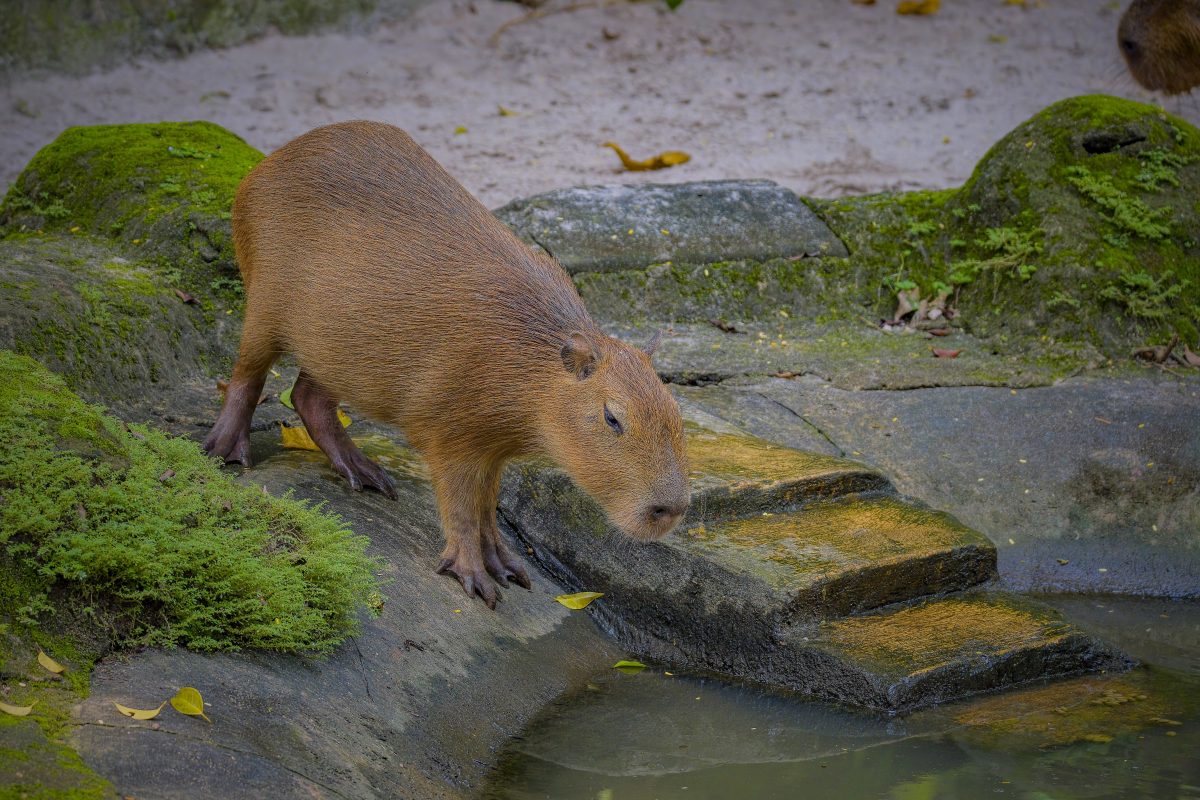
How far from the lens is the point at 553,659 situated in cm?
422

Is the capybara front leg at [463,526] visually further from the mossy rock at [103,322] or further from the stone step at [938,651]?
the mossy rock at [103,322]

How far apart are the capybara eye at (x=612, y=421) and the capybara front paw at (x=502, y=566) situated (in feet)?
2.81

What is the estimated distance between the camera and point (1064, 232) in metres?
6.43

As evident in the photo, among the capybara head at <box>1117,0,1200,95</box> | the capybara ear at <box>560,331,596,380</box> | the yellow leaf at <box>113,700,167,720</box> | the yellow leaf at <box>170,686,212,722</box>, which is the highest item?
the capybara head at <box>1117,0,1200,95</box>

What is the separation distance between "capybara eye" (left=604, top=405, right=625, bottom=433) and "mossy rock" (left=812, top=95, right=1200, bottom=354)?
10.5 feet

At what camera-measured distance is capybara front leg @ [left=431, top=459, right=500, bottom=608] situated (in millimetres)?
4242

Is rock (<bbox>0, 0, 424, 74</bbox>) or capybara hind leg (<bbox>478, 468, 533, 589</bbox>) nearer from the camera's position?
capybara hind leg (<bbox>478, 468, 533, 589</bbox>)

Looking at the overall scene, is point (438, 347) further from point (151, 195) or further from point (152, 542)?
point (151, 195)

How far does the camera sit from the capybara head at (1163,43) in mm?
5781

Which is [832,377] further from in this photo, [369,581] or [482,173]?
[482,173]

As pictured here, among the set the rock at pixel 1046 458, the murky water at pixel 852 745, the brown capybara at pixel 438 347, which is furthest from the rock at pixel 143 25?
the murky water at pixel 852 745

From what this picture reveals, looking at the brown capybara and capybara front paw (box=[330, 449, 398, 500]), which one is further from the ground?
the brown capybara

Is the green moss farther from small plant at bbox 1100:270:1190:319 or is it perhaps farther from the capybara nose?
small plant at bbox 1100:270:1190:319

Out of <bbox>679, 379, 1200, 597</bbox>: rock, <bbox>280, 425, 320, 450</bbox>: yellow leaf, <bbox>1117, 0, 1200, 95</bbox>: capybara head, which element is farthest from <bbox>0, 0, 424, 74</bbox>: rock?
<bbox>1117, 0, 1200, 95</bbox>: capybara head
